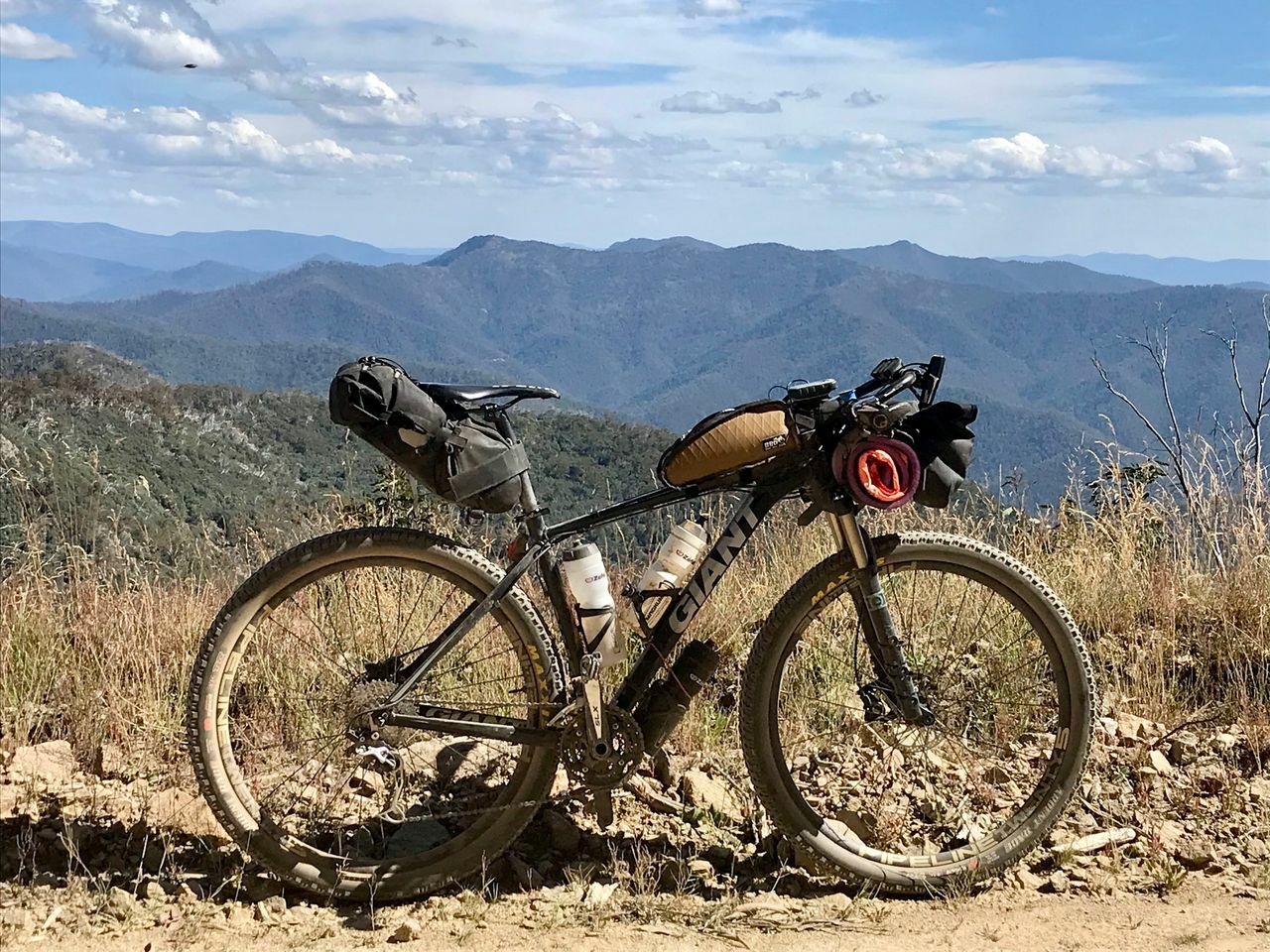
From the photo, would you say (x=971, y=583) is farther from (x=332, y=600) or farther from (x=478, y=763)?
(x=332, y=600)

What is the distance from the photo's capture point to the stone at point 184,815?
3.34 metres

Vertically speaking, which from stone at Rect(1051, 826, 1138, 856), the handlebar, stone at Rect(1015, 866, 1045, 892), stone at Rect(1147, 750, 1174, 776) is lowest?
stone at Rect(1015, 866, 1045, 892)

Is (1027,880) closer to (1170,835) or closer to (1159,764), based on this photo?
(1170,835)

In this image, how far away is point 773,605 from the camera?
4.94 meters

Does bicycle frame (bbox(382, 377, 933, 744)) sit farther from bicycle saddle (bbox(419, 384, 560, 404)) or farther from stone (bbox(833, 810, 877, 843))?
stone (bbox(833, 810, 877, 843))

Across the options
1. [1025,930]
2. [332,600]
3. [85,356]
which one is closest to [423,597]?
[332,600]

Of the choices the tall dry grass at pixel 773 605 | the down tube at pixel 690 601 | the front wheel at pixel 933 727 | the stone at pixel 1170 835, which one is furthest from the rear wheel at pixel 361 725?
the stone at pixel 1170 835

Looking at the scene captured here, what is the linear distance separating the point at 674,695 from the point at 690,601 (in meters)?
0.27

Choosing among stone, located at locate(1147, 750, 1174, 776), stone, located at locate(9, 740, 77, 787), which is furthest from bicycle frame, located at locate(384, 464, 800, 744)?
stone, located at locate(1147, 750, 1174, 776)

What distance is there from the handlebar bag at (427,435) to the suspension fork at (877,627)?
91cm

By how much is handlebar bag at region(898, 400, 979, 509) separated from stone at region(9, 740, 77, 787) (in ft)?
9.18

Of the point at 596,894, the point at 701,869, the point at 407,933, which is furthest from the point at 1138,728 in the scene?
the point at 407,933

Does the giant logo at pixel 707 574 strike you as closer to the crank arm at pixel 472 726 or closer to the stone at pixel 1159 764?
the crank arm at pixel 472 726

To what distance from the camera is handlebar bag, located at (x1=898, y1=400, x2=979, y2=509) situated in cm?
302
